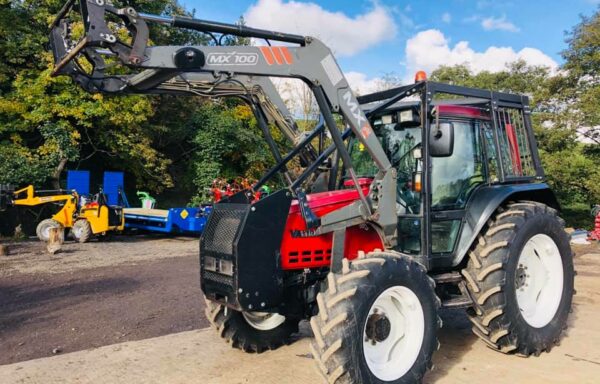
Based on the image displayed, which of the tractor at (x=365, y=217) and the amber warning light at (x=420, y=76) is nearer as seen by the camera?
the tractor at (x=365, y=217)

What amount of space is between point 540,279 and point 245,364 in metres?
3.11

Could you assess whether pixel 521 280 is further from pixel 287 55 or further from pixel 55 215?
pixel 55 215

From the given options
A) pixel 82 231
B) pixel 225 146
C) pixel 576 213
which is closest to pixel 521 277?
pixel 82 231

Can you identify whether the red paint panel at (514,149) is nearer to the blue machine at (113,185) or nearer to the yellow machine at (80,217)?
the yellow machine at (80,217)

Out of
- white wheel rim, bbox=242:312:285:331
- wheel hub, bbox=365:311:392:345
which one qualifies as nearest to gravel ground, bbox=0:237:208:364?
white wheel rim, bbox=242:312:285:331

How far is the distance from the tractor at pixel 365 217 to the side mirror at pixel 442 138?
0.01m

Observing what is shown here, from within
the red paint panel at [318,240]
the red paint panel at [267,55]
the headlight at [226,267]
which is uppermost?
the red paint panel at [267,55]

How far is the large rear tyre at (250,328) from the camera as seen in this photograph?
14.8 ft

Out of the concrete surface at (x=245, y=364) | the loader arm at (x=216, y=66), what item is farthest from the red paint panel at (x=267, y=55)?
the concrete surface at (x=245, y=364)

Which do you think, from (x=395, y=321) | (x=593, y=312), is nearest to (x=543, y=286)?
(x=593, y=312)

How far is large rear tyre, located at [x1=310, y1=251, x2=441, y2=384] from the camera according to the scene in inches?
130

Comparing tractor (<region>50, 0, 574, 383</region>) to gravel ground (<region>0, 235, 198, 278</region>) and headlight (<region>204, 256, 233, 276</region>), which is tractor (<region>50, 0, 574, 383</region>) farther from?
gravel ground (<region>0, 235, 198, 278</region>)

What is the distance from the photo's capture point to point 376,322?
3.73 meters

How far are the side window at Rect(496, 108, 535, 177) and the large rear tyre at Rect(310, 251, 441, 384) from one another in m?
1.95
